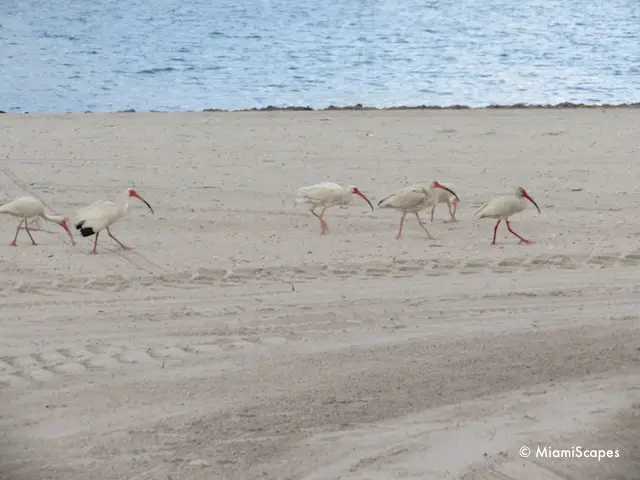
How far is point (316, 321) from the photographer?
9211 millimetres

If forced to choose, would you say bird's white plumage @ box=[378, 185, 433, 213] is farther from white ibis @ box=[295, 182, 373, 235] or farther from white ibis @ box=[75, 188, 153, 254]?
white ibis @ box=[75, 188, 153, 254]

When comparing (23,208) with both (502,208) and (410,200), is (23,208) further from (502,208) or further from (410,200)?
(502,208)

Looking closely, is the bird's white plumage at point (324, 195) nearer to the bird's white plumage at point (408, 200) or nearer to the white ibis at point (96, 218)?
the bird's white plumage at point (408, 200)

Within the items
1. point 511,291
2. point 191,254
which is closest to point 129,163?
point 191,254

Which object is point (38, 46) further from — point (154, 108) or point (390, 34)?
point (154, 108)

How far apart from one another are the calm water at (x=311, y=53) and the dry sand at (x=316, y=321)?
41.1 feet

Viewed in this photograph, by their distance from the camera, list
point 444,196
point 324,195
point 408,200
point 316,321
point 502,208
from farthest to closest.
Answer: point 444,196
point 324,195
point 408,200
point 502,208
point 316,321

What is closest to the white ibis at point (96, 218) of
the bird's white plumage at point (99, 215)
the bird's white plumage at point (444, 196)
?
the bird's white plumage at point (99, 215)

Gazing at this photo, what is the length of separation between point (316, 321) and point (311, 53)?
3207 cm

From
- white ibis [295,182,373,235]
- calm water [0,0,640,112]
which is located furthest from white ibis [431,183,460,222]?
calm water [0,0,640,112]

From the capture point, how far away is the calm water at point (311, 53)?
2914cm

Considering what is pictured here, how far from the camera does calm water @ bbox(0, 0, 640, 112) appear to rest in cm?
2914

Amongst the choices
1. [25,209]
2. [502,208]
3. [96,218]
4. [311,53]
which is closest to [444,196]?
[502,208]

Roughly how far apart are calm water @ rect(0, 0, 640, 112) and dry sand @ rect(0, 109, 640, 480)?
1252 cm
